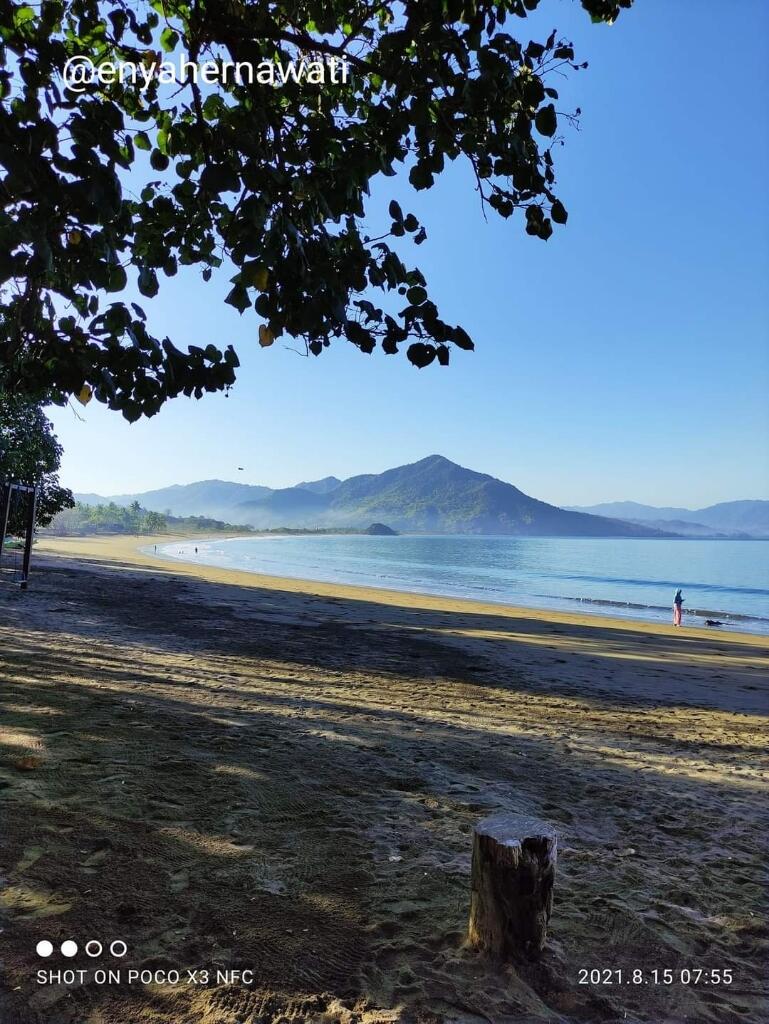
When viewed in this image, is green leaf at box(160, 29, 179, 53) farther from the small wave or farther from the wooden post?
the small wave


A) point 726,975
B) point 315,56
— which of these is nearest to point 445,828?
point 726,975

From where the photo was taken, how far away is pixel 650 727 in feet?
25.3

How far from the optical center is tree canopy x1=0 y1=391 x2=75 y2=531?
15258 mm

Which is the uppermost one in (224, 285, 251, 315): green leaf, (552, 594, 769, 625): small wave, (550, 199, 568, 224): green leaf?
(550, 199, 568, 224): green leaf

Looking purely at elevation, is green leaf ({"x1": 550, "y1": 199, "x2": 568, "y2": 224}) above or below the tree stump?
above

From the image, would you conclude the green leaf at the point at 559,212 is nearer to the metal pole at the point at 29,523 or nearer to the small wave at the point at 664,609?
the metal pole at the point at 29,523

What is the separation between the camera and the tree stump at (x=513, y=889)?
2678 millimetres

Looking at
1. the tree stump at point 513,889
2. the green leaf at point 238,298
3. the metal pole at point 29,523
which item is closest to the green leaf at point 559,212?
the green leaf at point 238,298

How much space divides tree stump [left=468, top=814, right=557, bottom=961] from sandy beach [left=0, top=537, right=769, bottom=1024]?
114 millimetres

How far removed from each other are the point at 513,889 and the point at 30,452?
1750cm

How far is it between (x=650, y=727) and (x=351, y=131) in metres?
7.59

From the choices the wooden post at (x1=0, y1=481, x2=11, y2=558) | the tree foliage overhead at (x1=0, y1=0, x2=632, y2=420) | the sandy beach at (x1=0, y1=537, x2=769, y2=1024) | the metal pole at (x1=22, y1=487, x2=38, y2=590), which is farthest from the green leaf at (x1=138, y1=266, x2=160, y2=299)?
the metal pole at (x1=22, y1=487, x2=38, y2=590)

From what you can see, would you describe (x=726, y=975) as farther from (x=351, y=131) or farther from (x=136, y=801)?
(x=351, y=131)

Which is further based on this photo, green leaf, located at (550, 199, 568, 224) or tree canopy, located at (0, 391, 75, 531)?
tree canopy, located at (0, 391, 75, 531)
